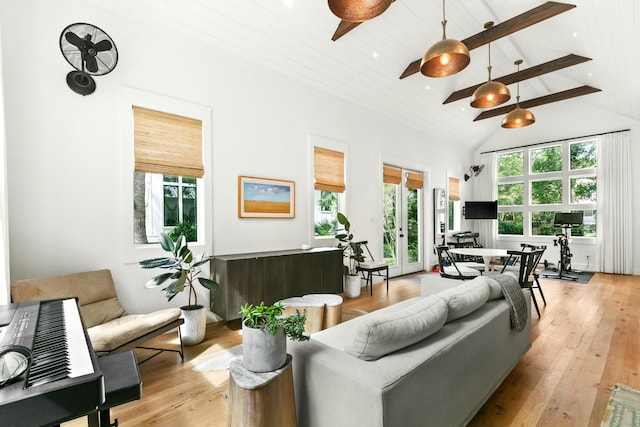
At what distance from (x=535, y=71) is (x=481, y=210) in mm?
3507

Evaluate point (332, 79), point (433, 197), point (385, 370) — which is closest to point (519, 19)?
point (332, 79)

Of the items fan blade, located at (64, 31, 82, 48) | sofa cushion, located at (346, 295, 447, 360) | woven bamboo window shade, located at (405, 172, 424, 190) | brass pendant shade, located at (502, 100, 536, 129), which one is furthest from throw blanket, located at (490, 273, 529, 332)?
woven bamboo window shade, located at (405, 172, 424, 190)

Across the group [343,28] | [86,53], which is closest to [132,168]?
[86,53]

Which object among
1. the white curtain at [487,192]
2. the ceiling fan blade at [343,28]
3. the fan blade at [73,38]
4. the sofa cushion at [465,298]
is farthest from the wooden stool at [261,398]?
the white curtain at [487,192]

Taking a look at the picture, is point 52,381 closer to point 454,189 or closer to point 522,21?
point 522,21

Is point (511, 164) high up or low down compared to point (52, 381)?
up

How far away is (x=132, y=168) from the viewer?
10.3 feet

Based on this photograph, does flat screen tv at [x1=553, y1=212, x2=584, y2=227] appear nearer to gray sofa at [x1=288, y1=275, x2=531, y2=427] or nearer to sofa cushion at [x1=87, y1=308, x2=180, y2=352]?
gray sofa at [x1=288, y1=275, x2=531, y2=427]

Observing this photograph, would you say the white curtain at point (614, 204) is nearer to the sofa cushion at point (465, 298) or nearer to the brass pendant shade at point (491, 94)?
the brass pendant shade at point (491, 94)

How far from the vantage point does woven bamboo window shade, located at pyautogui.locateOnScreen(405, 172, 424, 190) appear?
6.76m

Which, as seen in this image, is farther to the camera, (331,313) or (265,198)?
(265,198)

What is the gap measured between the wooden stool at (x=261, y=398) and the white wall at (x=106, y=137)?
7.87 feet

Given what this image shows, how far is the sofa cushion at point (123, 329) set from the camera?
7.02 ft

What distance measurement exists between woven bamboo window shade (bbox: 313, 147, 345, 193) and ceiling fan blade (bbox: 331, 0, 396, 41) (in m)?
1.58
